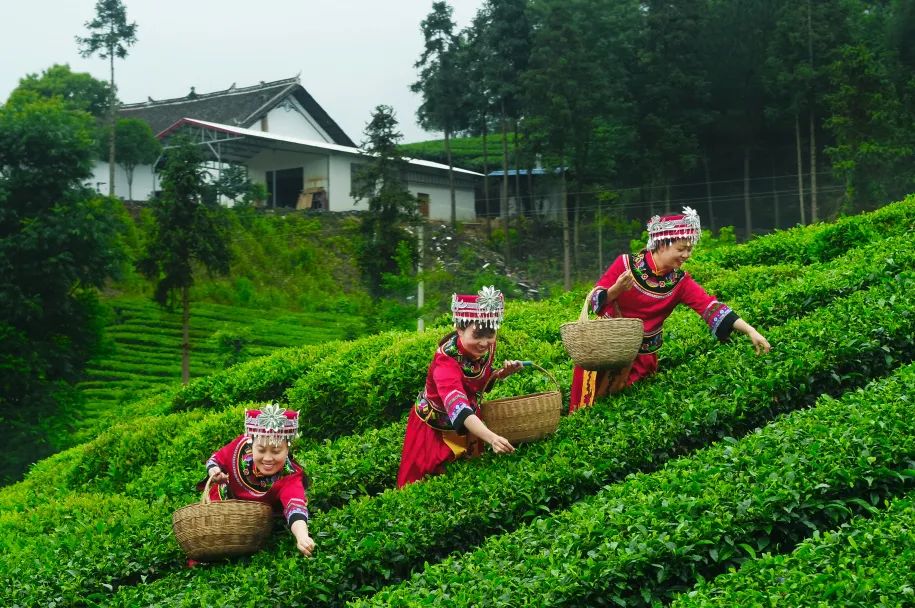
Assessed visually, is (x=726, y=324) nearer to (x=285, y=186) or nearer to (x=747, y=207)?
(x=747, y=207)

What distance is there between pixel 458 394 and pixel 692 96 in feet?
75.3

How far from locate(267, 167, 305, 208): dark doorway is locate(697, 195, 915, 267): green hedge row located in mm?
18741

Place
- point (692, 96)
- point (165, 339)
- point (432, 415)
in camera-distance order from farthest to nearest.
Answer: point (692, 96) < point (165, 339) < point (432, 415)

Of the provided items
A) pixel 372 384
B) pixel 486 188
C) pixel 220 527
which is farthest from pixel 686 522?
pixel 486 188

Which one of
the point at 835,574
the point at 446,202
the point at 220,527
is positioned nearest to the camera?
the point at 835,574

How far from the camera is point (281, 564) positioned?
5559 mm

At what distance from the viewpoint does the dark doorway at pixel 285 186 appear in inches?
1149

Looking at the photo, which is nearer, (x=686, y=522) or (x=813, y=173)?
(x=686, y=522)

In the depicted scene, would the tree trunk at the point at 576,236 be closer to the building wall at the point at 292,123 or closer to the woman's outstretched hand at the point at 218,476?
the building wall at the point at 292,123

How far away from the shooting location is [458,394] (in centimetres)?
593

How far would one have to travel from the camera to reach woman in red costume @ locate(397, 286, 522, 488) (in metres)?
5.92

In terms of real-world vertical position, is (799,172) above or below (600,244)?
above

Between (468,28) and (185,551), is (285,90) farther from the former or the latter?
(185,551)

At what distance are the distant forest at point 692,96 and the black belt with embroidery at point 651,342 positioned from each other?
16.6 meters
